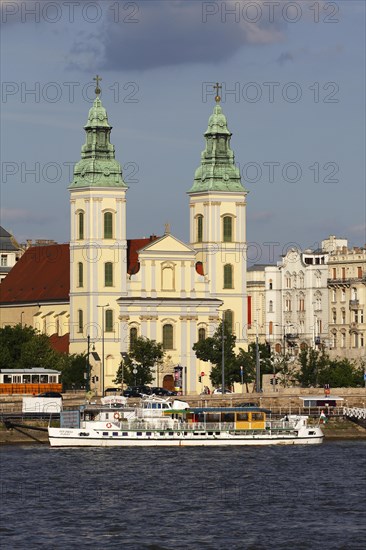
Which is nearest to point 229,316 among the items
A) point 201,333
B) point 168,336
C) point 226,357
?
point 201,333

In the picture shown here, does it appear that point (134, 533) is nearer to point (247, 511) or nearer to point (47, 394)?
point (247, 511)

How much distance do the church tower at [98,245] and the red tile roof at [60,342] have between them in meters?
3.50

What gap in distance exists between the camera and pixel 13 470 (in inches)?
4338

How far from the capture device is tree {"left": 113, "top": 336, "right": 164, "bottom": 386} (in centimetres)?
16488

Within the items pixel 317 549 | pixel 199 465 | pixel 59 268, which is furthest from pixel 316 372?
pixel 317 549

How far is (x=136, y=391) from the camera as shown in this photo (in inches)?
6220

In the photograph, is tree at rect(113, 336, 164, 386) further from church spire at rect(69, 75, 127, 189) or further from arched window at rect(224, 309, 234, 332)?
church spire at rect(69, 75, 127, 189)

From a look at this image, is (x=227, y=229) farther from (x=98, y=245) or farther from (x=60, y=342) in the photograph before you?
(x=60, y=342)

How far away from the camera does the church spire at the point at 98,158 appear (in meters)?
173

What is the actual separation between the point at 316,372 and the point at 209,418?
37.7m

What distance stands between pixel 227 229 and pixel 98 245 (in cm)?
1086

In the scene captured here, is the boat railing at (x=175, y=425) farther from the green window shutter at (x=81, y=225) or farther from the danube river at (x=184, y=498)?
the green window shutter at (x=81, y=225)

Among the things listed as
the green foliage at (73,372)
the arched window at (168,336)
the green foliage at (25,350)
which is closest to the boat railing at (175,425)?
the green foliage at (73,372)

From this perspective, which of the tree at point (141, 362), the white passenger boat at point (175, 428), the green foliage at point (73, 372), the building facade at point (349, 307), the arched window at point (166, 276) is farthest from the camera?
the building facade at point (349, 307)
